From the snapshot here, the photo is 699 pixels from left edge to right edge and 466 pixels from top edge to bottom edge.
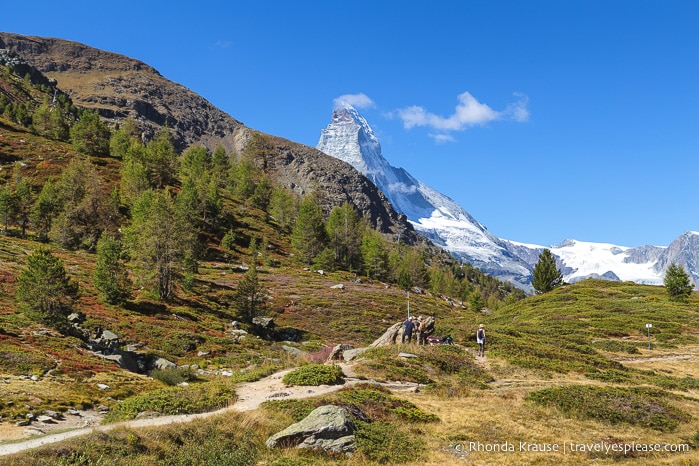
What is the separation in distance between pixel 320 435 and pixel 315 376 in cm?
640

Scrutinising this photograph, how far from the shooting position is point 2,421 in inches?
567

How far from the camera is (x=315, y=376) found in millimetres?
20953

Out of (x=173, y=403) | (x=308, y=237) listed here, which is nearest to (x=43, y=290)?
(x=173, y=403)

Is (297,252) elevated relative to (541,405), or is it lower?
elevated

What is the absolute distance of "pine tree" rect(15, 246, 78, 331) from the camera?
1118 inches

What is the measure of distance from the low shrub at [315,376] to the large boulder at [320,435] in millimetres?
5159

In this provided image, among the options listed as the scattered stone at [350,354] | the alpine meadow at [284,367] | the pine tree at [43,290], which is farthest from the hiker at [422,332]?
the pine tree at [43,290]

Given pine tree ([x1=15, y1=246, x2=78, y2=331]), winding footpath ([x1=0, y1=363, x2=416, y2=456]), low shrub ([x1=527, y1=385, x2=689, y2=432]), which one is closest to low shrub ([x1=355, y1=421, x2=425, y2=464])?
winding footpath ([x1=0, y1=363, x2=416, y2=456])

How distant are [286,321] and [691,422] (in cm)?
3991

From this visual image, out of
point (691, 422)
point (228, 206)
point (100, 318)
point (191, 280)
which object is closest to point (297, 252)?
point (228, 206)

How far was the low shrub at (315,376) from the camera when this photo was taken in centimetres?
2059

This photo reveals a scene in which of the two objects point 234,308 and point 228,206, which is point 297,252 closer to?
point 228,206

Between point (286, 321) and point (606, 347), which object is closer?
point (606, 347)

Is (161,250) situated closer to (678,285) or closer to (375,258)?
(375,258)
